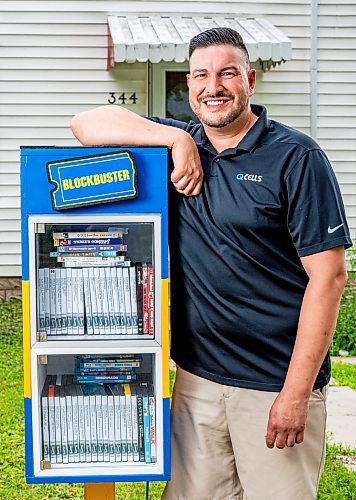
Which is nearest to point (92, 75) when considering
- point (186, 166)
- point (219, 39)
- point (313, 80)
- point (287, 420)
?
point (313, 80)

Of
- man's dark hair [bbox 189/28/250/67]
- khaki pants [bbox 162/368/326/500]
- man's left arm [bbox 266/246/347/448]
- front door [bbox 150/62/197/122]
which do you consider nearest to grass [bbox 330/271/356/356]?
front door [bbox 150/62/197/122]

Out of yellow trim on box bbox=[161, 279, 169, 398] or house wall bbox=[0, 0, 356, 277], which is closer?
yellow trim on box bbox=[161, 279, 169, 398]

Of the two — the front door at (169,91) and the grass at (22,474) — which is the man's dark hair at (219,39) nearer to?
the grass at (22,474)

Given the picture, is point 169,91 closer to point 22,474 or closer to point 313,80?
point 313,80

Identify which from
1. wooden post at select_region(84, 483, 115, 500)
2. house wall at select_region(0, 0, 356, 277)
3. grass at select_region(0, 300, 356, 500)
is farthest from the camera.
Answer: house wall at select_region(0, 0, 356, 277)

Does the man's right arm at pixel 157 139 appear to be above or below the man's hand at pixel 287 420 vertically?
above

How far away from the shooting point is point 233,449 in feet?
10.2

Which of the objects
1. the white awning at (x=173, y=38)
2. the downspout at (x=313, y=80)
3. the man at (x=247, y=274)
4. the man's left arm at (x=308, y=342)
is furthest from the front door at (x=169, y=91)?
the man's left arm at (x=308, y=342)

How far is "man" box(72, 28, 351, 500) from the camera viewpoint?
9.41 ft

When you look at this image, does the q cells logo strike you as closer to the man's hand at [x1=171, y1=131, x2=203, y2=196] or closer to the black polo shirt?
the black polo shirt

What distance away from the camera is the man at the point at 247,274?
9.41ft

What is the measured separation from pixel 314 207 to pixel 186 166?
17.2 inches

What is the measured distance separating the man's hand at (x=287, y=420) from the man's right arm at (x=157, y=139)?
735 mm

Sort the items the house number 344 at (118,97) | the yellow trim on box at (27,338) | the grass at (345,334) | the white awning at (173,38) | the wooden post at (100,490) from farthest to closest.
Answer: the house number 344 at (118,97) < the white awning at (173,38) < the grass at (345,334) < the wooden post at (100,490) < the yellow trim on box at (27,338)
